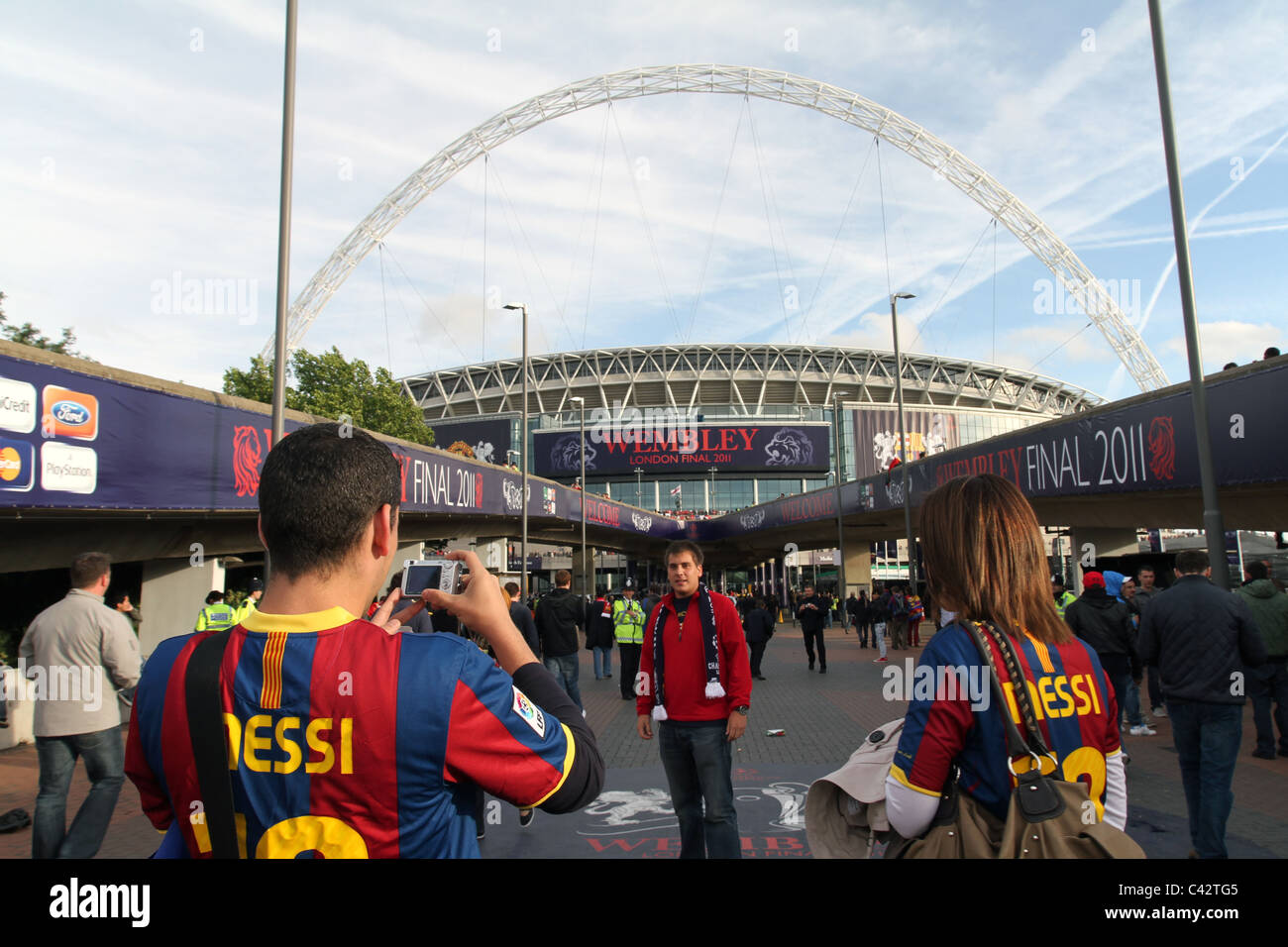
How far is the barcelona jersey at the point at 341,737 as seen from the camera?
1.35 meters

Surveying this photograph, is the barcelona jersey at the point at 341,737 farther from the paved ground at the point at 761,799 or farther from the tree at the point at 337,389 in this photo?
the tree at the point at 337,389

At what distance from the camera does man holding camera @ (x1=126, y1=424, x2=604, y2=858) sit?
53.5 inches

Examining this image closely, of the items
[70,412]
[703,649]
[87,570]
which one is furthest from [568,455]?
[703,649]

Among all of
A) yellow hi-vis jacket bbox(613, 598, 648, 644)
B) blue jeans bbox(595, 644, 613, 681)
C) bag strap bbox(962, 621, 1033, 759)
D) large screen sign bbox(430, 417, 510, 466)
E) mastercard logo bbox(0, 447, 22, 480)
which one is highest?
large screen sign bbox(430, 417, 510, 466)

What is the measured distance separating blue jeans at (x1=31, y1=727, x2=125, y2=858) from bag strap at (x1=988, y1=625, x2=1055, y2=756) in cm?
502

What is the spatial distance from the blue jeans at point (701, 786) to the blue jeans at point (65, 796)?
3.31m

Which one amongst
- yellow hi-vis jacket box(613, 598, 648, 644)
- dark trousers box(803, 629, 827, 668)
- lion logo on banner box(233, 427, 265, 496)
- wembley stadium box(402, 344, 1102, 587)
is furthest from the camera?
wembley stadium box(402, 344, 1102, 587)

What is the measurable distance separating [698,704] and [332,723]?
11.3ft

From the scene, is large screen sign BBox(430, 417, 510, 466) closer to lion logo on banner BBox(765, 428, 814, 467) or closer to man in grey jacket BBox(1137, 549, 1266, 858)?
lion logo on banner BBox(765, 428, 814, 467)

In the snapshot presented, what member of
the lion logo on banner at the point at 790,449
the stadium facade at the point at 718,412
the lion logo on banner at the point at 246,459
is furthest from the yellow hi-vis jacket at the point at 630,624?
the lion logo on banner at the point at 790,449

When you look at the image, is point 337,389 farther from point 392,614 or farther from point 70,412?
point 392,614

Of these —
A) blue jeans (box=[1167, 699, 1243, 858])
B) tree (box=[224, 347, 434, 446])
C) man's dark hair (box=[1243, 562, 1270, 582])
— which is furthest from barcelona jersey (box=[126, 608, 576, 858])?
tree (box=[224, 347, 434, 446])

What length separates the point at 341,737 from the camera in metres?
1.35

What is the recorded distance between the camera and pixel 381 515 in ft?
5.32
